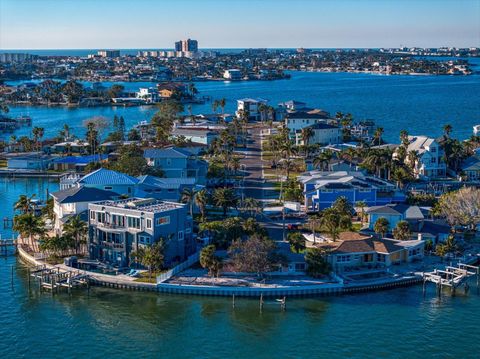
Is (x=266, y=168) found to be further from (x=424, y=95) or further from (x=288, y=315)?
(x=424, y=95)

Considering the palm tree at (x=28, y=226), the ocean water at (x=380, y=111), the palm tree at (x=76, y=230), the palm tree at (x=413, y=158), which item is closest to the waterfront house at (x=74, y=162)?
the palm tree at (x=28, y=226)

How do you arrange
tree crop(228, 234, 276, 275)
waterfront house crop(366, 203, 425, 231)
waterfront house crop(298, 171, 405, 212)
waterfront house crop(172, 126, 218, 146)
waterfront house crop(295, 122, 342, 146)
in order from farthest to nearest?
waterfront house crop(172, 126, 218, 146) → waterfront house crop(295, 122, 342, 146) → waterfront house crop(298, 171, 405, 212) → waterfront house crop(366, 203, 425, 231) → tree crop(228, 234, 276, 275)

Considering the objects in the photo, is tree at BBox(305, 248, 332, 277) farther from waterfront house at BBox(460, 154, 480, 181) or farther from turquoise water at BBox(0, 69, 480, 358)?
waterfront house at BBox(460, 154, 480, 181)

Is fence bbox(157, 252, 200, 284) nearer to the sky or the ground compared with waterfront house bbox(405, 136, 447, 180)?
nearer to the ground

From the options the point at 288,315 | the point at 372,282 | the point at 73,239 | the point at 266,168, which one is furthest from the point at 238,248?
the point at 266,168

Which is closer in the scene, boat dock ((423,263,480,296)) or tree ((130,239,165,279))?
boat dock ((423,263,480,296))

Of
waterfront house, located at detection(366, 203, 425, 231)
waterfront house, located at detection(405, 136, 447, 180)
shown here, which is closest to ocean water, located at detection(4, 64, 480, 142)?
waterfront house, located at detection(405, 136, 447, 180)

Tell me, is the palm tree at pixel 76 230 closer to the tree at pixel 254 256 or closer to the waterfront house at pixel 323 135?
the tree at pixel 254 256

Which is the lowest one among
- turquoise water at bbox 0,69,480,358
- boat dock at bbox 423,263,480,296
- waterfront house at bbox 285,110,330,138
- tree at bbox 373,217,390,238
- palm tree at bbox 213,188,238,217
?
turquoise water at bbox 0,69,480,358
